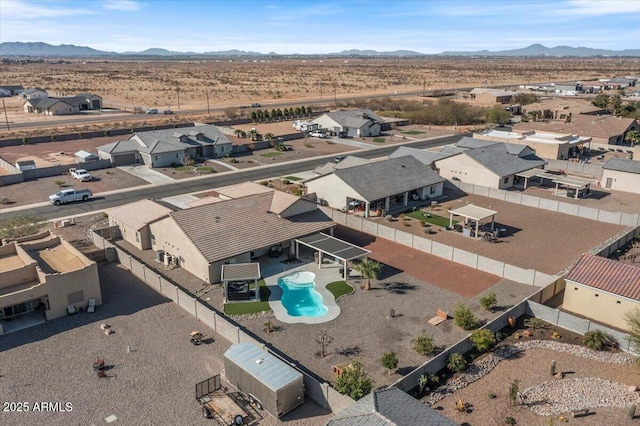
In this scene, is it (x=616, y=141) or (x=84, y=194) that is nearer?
(x=84, y=194)

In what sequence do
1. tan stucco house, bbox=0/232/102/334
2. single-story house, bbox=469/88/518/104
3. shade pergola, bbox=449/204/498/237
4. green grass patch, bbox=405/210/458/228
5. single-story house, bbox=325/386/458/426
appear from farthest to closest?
single-story house, bbox=469/88/518/104
green grass patch, bbox=405/210/458/228
shade pergola, bbox=449/204/498/237
tan stucco house, bbox=0/232/102/334
single-story house, bbox=325/386/458/426

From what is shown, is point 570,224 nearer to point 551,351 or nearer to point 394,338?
point 551,351

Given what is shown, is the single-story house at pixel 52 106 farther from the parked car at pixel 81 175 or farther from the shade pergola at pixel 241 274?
the shade pergola at pixel 241 274

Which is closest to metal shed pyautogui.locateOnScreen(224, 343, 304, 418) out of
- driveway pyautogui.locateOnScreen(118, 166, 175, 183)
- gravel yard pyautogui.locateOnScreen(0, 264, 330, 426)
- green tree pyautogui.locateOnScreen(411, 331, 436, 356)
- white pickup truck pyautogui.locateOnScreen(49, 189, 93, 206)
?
gravel yard pyautogui.locateOnScreen(0, 264, 330, 426)

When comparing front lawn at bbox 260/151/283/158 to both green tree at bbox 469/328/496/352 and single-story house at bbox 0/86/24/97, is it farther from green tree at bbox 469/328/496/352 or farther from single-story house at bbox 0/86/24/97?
single-story house at bbox 0/86/24/97

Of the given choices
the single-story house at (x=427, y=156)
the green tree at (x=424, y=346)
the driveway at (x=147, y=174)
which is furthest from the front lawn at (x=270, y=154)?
→ the green tree at (x=424, y=346)

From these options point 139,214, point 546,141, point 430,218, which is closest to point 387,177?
point 430,218

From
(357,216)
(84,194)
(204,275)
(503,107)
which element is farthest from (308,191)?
(503,107)
